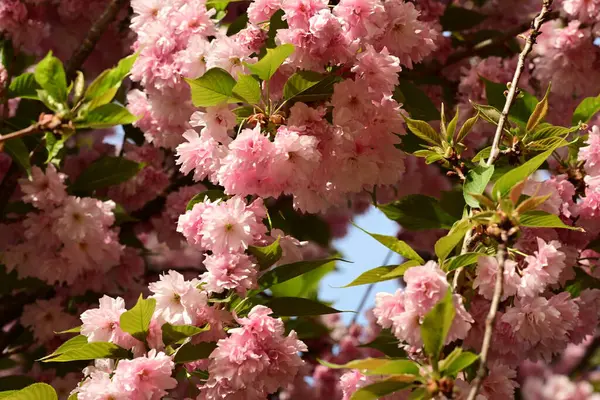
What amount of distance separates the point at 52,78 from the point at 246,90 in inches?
12.3

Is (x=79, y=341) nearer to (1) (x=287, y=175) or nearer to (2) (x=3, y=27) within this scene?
(1) (x=287, y=175)

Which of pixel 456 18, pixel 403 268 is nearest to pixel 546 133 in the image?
pixel 403 268

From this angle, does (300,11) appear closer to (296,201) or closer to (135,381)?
(296,201)

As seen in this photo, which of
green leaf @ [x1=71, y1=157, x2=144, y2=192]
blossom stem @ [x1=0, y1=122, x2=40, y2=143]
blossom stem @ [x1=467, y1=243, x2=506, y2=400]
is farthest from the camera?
green leaf @ [x1=71, y1=157, x2=144, y2=192]

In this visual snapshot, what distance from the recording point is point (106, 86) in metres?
1.26

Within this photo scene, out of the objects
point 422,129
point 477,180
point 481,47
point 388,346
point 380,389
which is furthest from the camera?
point 481,47

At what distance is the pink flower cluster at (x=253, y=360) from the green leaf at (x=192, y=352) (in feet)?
0.05

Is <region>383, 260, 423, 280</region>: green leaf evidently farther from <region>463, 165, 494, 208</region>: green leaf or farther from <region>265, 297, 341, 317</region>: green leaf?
<region>265, 297, 341, 317</region>: green leaf

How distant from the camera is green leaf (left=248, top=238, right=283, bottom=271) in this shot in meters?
1.36

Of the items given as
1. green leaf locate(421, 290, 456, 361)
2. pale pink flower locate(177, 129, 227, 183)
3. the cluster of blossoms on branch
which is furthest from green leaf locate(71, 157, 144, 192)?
green leaf locate(421, 290, 456, 361)

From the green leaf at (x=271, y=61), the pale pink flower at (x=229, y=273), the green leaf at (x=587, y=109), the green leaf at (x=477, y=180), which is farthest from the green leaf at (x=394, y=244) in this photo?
the green leaf at (x=587, y=109)

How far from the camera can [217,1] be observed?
67.9 inches

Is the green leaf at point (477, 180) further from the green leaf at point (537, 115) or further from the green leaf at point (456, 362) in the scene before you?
the green leaf at point (456, 362)

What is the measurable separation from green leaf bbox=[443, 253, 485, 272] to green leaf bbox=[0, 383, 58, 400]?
0.63 metres
